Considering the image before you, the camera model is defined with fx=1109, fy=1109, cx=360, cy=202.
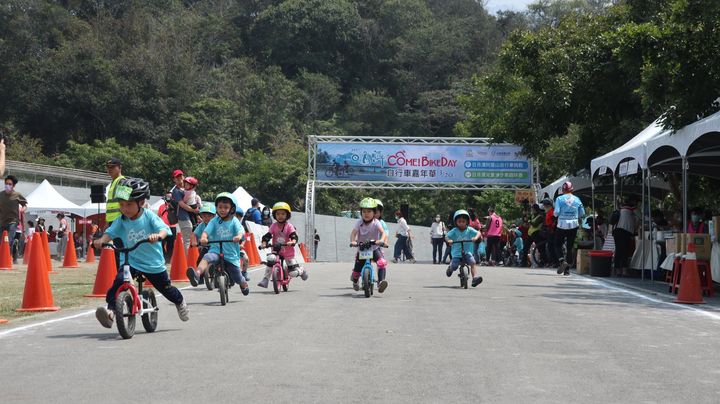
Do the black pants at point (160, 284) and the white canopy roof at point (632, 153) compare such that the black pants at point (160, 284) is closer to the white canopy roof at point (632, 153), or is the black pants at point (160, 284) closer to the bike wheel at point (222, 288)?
the bike wheel at point (222, 288)

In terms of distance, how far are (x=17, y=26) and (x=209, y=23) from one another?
17427 millimetres

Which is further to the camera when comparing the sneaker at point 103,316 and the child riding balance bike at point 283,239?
the child riding balance bike at point 283,239

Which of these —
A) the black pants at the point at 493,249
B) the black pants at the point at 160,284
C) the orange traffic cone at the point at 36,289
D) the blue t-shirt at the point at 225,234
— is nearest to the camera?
the black pants at the point at 160,284

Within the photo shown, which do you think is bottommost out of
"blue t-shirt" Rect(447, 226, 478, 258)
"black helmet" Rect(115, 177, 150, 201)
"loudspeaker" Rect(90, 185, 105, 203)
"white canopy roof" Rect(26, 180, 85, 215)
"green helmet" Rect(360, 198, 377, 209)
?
"blue t-shirt" Rect(447, 226, 478, 258)

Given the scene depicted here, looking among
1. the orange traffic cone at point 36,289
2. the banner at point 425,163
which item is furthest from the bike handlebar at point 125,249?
the banner at point 425,163

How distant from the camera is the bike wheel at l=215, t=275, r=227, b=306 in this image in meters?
14.1

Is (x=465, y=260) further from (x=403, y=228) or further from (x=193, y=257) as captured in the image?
(x=403, y=228)

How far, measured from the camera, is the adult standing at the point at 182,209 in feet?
64.8

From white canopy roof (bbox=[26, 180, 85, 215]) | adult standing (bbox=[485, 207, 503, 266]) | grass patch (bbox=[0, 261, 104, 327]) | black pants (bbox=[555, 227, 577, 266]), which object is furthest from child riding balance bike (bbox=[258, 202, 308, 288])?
white canopy roof (bbox=[26, 180, 85, 215])

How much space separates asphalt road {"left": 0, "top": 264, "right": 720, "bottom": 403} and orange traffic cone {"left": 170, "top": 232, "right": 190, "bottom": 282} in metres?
4.61

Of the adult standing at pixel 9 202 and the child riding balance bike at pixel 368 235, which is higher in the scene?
the adult standing at pixel 9 202

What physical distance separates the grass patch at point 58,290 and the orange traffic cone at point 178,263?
1400mm

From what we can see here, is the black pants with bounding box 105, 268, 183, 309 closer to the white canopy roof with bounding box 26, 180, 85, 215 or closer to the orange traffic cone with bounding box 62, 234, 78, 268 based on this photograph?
the orange traffic cone with bounding box 62, 234, 78, 268

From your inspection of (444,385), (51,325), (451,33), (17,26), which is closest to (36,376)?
(444,385)
